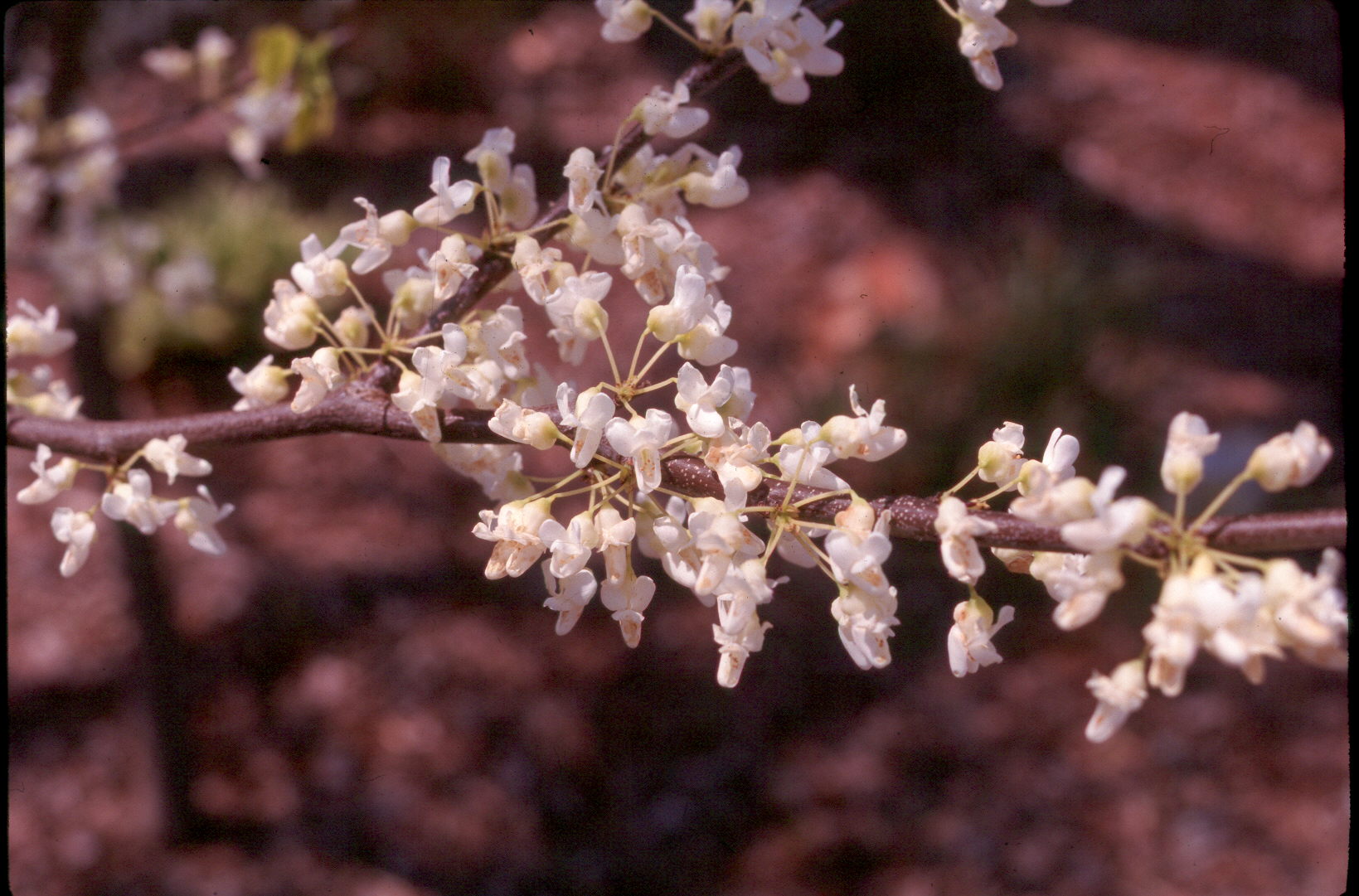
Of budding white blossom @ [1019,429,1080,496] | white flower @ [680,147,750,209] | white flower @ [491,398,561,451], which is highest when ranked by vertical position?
white flower @ [680,147,750,209]

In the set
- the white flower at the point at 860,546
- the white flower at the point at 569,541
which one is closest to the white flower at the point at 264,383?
the white flower at the point at 569,541

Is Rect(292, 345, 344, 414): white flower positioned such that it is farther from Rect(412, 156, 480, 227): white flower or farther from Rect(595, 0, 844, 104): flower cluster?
Rect(595, 0, 844, 104): flower cluster

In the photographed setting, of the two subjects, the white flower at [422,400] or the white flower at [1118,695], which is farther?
the white flower at [422,400]

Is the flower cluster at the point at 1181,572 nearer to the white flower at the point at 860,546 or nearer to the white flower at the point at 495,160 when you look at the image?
the white flower at the point at 860,546

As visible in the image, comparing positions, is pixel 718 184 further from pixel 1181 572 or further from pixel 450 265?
pixel 1181 572

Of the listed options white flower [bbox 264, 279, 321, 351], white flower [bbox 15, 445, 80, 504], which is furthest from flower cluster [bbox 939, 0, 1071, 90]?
white flower [bbox 15, 445, 80, 504]

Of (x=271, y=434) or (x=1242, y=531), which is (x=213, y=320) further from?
(x=1242, y=531)

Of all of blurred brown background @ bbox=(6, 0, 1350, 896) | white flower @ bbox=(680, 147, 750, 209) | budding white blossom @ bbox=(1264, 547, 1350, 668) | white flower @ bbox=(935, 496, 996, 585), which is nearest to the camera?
budding white blossom @ bbox=(1264, 547, 1350, 668)
